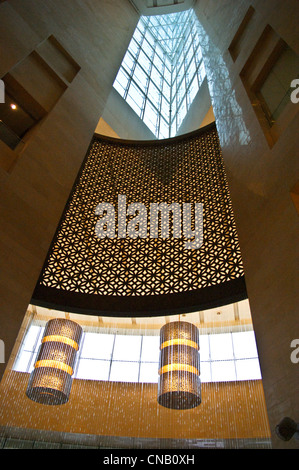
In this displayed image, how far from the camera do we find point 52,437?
913 cm

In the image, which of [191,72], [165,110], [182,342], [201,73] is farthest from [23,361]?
[191,72]

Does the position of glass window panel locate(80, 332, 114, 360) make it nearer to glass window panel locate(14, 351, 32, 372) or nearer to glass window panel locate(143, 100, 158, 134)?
glass window panel locate(14, 351, 32, 372)

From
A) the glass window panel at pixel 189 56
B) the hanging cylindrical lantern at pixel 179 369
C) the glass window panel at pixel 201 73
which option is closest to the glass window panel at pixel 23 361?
the hanging cylindrical lantern at pixel 179 369

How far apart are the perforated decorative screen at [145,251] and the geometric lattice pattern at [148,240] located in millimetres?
20

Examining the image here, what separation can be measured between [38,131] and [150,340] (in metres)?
7.86

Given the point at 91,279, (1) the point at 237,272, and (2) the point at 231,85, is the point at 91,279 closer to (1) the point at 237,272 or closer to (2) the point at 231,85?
(1) the point at 237,272

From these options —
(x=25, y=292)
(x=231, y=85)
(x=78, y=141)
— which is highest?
(x=231, y=85)

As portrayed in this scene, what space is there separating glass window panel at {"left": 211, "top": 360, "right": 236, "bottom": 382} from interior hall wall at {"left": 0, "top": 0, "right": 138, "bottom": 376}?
7428mm

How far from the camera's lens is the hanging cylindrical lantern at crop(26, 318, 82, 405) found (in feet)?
22.1

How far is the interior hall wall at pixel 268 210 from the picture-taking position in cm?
376

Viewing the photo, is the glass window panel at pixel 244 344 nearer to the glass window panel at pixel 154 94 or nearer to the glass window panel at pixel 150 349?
the glass window panel at pixel 150 349
